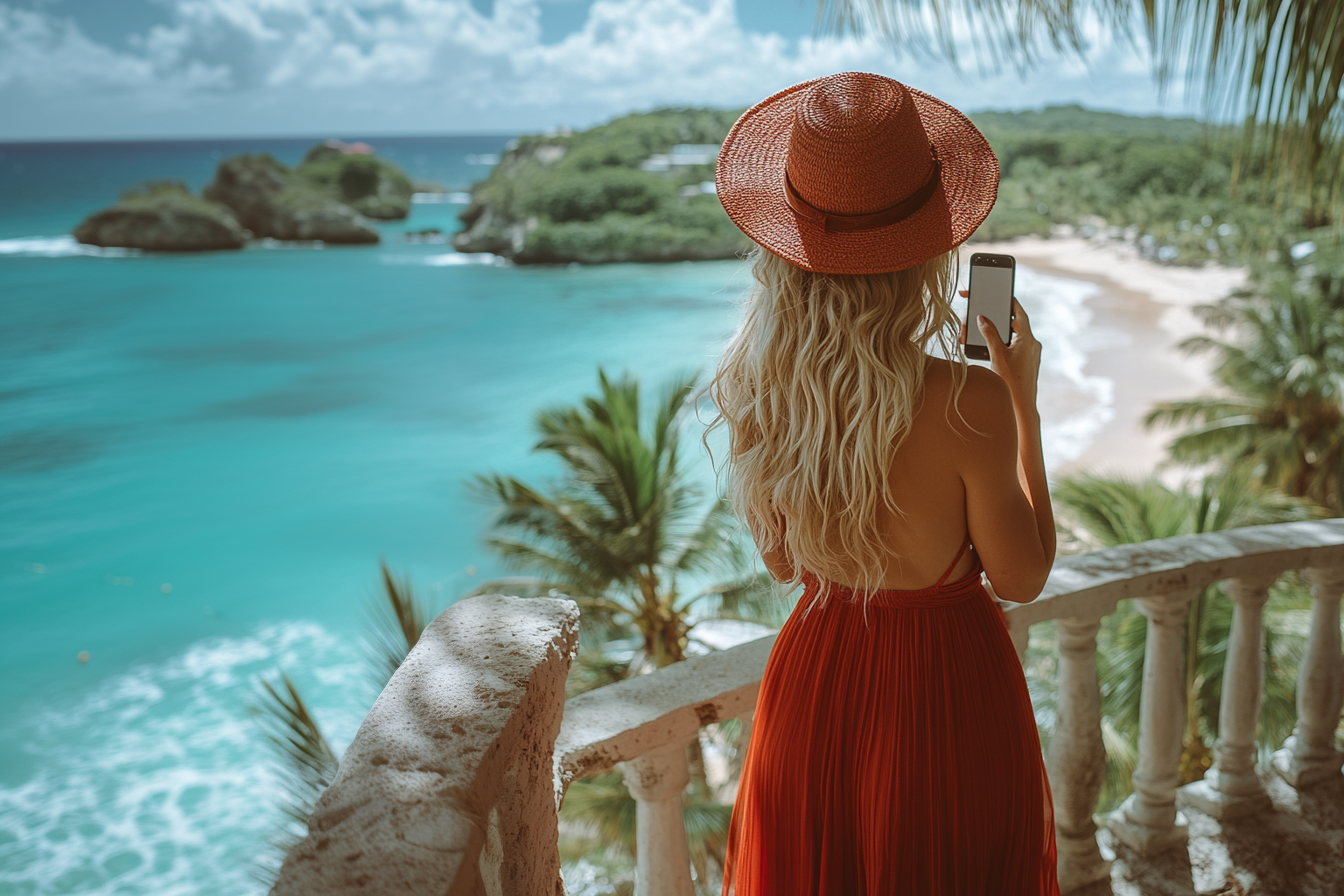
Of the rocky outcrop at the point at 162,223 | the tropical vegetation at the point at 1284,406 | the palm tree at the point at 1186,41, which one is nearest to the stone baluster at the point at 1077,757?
the palm tree at the point at 1186,41

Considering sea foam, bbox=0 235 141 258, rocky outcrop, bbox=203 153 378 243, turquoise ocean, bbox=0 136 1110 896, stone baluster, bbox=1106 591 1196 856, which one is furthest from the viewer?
rocky outcrop, bbox=203 153 378 243

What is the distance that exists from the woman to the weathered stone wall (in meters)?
0.40

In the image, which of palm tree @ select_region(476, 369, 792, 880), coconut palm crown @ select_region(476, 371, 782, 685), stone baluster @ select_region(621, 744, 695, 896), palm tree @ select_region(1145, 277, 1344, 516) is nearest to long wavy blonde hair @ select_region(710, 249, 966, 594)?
stone baluster @ select_region(621, 744, 695, 896)

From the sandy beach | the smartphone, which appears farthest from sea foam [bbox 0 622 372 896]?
the sandy beach

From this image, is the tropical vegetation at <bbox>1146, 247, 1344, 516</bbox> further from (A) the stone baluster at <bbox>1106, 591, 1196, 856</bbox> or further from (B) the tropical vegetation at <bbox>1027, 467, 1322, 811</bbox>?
(A) the stone baluster at <bbox>1106, 591, 1196, 856</bbox>

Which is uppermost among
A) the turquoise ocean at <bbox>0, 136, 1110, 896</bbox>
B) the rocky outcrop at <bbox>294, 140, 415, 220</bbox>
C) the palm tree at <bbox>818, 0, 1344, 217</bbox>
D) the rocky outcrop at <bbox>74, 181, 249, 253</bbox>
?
the rocky outcrop at <bbox>294, 140, 415, 220</bbox>

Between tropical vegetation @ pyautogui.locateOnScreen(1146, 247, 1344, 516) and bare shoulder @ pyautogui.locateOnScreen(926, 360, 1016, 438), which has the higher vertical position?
bare shoulder @ pyautogui.locateOnScreen(926, 360, 1016, 438)

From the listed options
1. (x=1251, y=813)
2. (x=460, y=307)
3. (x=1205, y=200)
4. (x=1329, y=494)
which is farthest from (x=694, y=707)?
(x=1205, y=200)

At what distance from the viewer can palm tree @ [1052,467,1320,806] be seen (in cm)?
909

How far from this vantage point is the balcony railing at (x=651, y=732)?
0.86 m

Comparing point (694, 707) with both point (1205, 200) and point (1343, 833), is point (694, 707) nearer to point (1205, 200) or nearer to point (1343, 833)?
point (1343, 833)

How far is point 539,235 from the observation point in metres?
58.1

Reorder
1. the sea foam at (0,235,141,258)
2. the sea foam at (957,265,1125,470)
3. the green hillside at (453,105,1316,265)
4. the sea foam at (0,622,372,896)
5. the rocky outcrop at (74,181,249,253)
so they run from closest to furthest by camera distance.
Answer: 1. the sea foam at (0,622,372,896)
2. the sea foam at (957,265,1125,470)
3. the sea foam at (0,235,141,258)
4. the rocky outcrop at (74,181,249,253)
5. the green hillside at (453,105,1316,265)

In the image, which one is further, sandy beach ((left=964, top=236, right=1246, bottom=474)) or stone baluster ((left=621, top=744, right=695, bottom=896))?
sandy beach ((left=964, top=236, right=1246, bottom=474))
